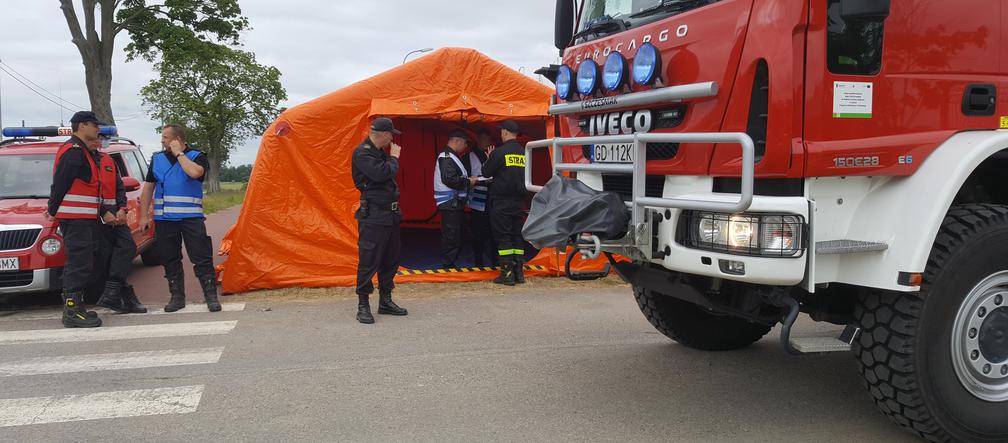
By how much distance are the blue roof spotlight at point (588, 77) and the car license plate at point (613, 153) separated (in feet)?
1.06

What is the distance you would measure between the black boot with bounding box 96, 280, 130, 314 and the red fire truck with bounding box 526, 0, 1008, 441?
216 inches

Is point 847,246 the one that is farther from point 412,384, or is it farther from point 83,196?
point 83,196

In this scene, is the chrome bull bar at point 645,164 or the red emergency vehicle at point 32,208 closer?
the chrome bull bar at point 645,164

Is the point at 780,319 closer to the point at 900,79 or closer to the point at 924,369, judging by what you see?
the point at 924,369

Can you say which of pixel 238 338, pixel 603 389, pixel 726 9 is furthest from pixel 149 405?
pixel 726 9

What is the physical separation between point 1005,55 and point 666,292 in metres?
2.01

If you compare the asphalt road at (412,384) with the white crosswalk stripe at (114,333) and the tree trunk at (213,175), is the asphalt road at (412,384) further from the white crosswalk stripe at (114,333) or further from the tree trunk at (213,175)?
the tree trunk at (213,175)

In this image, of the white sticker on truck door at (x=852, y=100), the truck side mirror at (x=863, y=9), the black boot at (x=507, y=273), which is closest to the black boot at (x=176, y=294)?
the black boot at (x=507, y=273)

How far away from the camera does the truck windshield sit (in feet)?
11.9

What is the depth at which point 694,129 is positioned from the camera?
11.0 feet

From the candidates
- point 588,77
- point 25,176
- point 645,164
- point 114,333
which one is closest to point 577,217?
point 645,164

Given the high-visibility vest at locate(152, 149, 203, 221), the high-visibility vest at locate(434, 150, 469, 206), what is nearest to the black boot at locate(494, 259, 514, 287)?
the high-visibility vest at locate(434, 150, 469, 206)

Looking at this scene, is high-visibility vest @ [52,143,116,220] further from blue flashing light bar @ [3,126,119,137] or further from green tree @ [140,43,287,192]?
green tree @ [140,43,287,192]

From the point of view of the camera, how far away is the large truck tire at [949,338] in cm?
315
